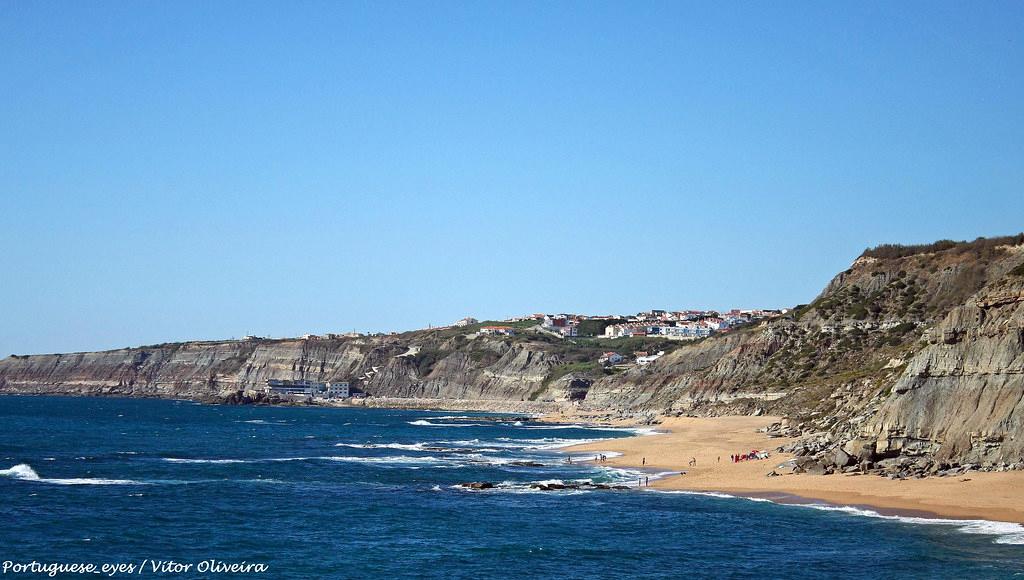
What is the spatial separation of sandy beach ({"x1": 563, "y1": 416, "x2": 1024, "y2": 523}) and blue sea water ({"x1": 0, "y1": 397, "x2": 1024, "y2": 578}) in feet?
6.07

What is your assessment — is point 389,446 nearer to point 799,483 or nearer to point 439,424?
point 439,424

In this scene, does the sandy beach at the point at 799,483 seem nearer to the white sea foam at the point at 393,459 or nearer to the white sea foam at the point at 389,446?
the white sea foam at the point at 393,459

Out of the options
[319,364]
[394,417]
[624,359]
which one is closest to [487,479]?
[394,417]

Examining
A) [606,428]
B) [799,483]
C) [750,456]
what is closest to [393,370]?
[606,428]

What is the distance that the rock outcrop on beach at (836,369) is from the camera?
41.0m

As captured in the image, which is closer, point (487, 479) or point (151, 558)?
point (151, 558)

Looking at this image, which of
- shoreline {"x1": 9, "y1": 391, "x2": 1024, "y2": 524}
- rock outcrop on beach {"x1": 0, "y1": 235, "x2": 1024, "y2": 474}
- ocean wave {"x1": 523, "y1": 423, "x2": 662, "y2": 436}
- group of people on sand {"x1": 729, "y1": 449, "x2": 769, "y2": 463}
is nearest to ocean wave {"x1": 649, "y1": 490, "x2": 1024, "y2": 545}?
shoreline {"x1": 9, "y1": 391, "x2": 1024, "y2": 524}

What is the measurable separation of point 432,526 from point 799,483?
56.3 feet

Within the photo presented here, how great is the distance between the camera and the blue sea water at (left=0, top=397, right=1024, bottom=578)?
1153 inches

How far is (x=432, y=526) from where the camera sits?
119ft

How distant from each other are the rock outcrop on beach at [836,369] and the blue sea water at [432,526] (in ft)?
24.1

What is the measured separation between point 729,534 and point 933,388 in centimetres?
1380

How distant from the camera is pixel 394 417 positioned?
130m

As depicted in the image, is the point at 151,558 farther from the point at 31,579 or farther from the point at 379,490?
the point at 379,490
